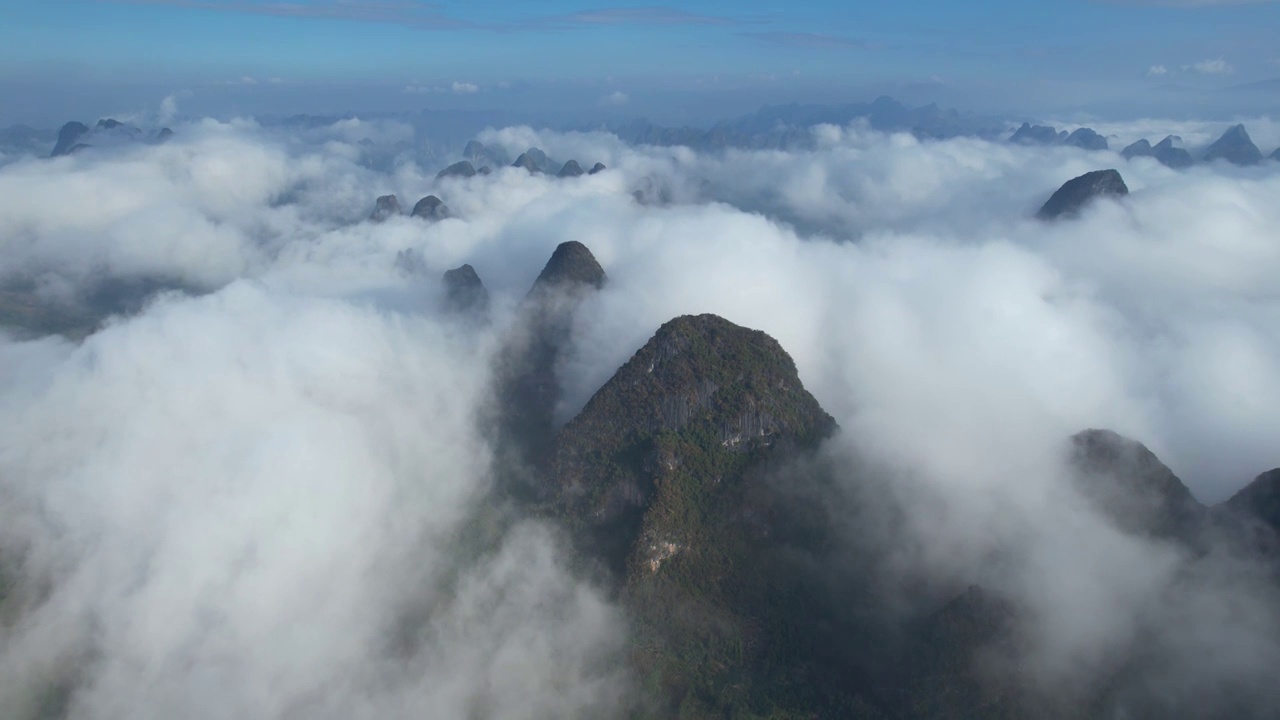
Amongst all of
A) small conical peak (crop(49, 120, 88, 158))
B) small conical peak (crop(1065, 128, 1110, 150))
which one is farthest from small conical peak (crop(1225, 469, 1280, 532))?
small conical peak (crop(49, 120, 88, 158))

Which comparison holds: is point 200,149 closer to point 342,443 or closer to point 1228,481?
point 342,443

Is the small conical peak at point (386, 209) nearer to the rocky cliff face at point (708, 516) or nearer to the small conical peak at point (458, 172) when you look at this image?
the small conical peak at point (458, 172)

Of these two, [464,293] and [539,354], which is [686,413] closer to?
[539,354]

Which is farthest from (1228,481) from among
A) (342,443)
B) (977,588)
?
(342,443)

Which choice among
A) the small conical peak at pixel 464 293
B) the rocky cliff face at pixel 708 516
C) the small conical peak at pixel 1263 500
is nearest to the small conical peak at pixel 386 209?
the small conical peak at pixel 464 293

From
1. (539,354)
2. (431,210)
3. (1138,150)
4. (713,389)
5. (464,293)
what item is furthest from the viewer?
(1138,150)

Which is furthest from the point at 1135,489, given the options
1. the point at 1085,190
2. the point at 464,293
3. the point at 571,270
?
the point at 1085,190

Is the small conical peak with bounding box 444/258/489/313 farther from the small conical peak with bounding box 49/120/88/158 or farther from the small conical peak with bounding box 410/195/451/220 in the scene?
the small conical peak with bounding box 49/120/88/158
